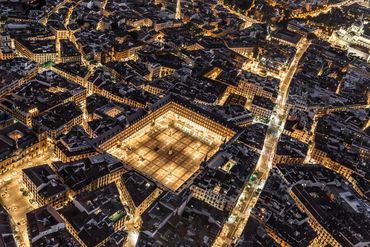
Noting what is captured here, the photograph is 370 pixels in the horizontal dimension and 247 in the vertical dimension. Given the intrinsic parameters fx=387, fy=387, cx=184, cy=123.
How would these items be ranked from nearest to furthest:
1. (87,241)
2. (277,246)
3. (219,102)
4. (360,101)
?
(87,241) < (277,246) < (219,102) < (360,101)

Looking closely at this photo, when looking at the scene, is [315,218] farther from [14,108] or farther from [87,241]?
[14,108]

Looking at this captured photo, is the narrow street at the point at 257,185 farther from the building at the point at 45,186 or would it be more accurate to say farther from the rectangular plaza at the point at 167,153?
the building at the point at 45,186

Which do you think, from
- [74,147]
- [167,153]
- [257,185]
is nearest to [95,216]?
[74,147]

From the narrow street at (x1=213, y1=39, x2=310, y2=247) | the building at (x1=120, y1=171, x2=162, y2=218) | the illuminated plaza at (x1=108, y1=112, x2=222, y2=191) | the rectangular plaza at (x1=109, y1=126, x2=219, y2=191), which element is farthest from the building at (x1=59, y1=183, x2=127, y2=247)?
the narrow street at (x1=213, y1=39, x2=310, y2=247)

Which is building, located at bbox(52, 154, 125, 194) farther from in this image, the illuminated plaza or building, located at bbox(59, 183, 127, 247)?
the illuminated plaza

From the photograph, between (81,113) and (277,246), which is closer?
(277,246)

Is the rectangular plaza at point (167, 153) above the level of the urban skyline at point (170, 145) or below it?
below

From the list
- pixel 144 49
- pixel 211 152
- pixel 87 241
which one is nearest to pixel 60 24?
pixel 144 49

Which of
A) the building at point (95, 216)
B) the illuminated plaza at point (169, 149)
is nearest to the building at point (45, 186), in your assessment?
the building at point (95, 216)
